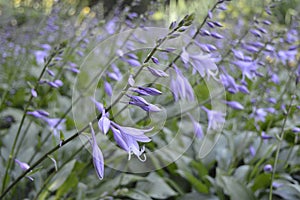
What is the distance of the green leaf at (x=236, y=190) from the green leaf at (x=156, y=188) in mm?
379

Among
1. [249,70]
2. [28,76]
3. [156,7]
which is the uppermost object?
[156,7]

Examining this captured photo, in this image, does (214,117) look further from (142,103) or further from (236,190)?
(142,103)

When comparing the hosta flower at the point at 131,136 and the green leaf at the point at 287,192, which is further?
the green leaf at the point at 287,192

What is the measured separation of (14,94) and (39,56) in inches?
30.3

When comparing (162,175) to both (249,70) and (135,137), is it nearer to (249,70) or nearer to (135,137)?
(249,70)

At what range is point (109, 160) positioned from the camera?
2.63m

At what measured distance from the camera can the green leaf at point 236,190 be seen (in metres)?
2.44

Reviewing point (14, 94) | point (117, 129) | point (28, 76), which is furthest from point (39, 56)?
point (117, 129)

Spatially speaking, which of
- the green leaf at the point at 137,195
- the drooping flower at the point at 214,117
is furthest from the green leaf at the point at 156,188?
the drooping flower at the point at 214,117

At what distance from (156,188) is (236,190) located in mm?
566

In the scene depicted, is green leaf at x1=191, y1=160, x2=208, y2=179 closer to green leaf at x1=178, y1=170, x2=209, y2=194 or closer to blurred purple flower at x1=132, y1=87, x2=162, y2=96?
green leaf at x1=178, y1=170, x2=209, y2=194

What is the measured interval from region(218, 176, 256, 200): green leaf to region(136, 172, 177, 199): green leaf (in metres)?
0.38

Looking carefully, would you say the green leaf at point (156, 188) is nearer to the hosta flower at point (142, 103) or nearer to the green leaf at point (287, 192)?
the green leaf at point (287, 192)

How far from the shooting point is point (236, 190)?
2.47 metres
